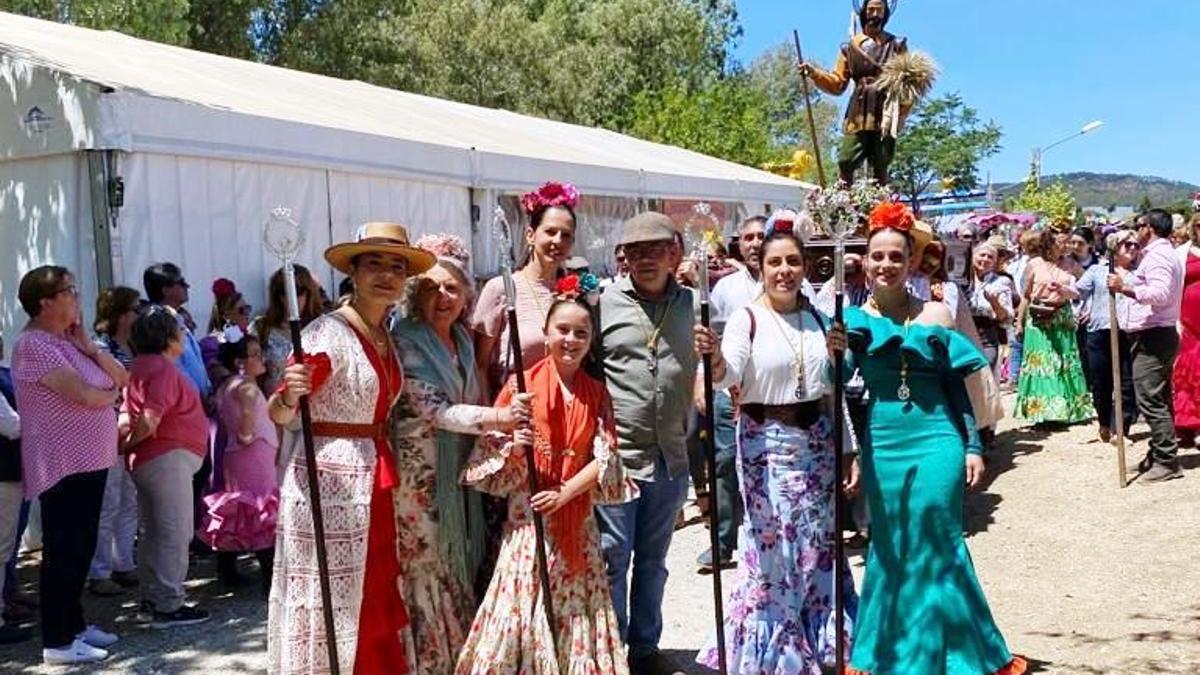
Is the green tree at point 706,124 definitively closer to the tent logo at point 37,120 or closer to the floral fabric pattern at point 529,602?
the tent logo at point 37,120

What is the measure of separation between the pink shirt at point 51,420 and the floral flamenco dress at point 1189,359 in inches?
286

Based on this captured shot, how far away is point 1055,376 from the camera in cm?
1011

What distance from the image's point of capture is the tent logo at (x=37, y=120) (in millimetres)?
6980

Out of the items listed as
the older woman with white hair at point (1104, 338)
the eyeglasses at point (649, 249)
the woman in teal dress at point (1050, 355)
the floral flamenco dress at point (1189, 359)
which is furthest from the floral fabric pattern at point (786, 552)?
the woman in teal dress at point (1050, 355)

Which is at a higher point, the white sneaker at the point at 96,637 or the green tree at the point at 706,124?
the green tree at the point at 706,124

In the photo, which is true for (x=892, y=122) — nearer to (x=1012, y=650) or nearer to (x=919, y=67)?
(x=919, y=67)

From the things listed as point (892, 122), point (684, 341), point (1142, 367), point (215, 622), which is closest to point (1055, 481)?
point (1142, 367)

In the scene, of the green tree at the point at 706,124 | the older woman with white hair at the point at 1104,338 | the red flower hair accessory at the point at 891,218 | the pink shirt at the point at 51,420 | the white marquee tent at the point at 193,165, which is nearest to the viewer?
the red flower hair accessory at the point at 891,218

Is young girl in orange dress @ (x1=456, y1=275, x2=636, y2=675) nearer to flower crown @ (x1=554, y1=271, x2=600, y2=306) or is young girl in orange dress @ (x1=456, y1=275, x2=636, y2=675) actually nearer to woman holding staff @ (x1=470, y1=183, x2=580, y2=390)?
flower crown @ (x1=554, y1=271, x2=600, y2=306)

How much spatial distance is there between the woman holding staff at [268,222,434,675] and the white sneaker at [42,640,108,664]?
1731mm

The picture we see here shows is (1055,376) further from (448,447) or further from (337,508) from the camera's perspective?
(337,508)

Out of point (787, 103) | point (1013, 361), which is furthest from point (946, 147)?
point (1013, 361)

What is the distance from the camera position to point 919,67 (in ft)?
24.6

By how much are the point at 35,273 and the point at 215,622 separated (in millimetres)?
1954
